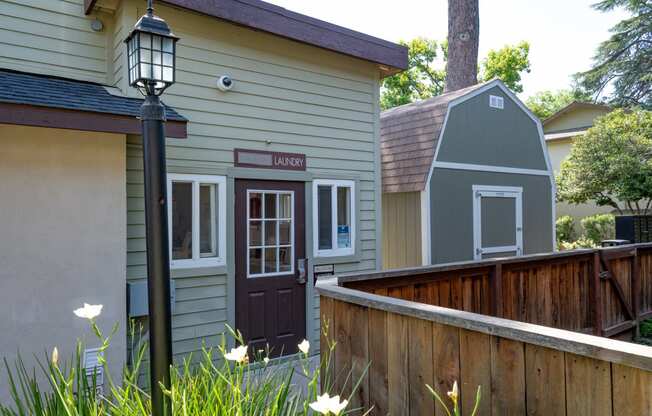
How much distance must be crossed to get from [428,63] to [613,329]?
67.5ft

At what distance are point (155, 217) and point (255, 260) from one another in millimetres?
2992

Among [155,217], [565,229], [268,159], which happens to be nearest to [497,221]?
[268,159]

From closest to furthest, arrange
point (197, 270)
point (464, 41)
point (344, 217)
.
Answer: point (197, 270) → point (344, 217) → point (464, 41)

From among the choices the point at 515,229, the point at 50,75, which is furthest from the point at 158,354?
the point at 515,229

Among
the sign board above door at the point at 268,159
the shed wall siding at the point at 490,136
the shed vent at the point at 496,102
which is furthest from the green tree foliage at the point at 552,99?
the sign board above door at the point at 268,159

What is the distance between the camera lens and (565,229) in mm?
15680

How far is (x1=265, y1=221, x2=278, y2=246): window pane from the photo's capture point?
4.97 meters

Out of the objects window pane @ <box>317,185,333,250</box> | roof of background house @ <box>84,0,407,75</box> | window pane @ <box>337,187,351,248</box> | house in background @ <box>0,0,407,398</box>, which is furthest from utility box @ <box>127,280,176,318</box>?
roof of background house @ <box>84,0,407,75</box>

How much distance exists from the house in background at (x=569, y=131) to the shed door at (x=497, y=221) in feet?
29.5

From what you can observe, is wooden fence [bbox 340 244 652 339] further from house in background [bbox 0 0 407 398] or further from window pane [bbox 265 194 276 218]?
window pane [bbox 265 194 276 218]

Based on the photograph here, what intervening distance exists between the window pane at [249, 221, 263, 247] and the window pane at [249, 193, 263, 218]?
83 millimetres

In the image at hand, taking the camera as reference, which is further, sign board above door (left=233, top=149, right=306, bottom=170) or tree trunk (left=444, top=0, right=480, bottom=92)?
tree trunk (left=444, top=0, right=480, bottom=92)

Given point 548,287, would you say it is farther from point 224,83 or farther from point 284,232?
point 224,83

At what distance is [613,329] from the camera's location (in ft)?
17.7
